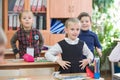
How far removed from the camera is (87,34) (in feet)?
10.4

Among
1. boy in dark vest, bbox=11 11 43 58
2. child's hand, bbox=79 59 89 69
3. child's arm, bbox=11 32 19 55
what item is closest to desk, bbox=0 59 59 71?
child's hand, bbox=79 59 89 69

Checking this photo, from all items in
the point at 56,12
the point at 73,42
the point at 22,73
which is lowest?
the point at 22,73

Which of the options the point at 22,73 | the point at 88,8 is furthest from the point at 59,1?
the point at 22,73

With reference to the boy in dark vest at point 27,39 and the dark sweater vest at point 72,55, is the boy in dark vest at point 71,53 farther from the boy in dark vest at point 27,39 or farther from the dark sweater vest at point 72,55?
the boy in dark vest at point 27,39

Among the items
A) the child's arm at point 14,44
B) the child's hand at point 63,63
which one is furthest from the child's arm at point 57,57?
the child's arm at point 14,44

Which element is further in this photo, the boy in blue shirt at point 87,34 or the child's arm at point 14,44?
the child's arm at point 14,44

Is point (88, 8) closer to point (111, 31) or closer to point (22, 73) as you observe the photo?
point (111, 31)

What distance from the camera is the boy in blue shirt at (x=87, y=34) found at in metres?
3.04

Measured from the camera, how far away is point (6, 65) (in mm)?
2484

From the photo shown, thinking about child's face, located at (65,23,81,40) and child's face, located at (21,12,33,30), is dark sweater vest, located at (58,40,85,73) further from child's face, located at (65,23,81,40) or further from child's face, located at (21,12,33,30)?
child's face, located at (21,12,33,30)

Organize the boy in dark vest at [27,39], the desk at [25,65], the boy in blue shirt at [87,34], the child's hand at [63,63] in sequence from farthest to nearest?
the boy in dark vest at [27,39] < the boy in blue shirt at [87,34] < the desk at [25,65] < the child's hand at [63,63]

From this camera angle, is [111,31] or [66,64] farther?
[111,31]

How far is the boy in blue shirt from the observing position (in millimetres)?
3035

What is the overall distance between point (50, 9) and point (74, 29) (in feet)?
7.47
